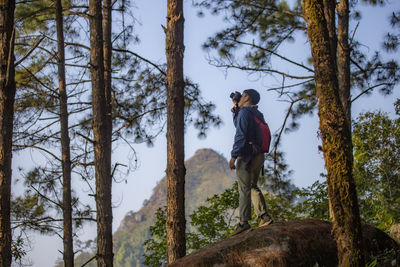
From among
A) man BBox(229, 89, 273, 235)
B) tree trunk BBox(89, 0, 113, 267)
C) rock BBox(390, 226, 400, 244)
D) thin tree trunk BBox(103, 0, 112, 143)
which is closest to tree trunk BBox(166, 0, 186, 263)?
man BBox(229, 89, 273, 235)

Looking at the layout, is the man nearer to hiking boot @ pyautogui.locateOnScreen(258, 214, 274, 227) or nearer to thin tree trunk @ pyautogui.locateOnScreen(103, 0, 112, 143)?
hiking boot @ pyautogui.locateOnScreen(258, 214, 274, 227)

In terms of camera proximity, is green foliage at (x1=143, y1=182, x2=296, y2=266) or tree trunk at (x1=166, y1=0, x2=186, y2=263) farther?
green foliage at (x1=143, y1=182, x2=296, y2=266)

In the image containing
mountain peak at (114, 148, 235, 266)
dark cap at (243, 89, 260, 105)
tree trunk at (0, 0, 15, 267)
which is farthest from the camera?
mountain peak at (114, 148, 235, 266)

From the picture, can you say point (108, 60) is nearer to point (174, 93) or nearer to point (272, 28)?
point (174, 93)

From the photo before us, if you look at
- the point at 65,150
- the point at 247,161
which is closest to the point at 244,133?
the point at 247,161

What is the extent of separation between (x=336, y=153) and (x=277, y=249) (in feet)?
4.86

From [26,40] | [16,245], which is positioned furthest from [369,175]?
[26,40]

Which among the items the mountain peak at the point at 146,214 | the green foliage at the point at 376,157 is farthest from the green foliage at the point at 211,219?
the mountain peak at the point at 146,214

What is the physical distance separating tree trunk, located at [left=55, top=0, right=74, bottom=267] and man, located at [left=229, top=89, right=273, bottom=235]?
5579 millimetres

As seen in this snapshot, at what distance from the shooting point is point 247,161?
5.97 metres

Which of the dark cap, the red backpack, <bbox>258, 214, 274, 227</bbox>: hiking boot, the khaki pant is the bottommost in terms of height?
<bbox>258, 214, 274, 227</bbox>: hiking boot

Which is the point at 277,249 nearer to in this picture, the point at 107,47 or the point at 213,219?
the point at 107,47

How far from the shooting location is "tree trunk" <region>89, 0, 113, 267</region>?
26.7ft

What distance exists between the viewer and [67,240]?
10273 mm
